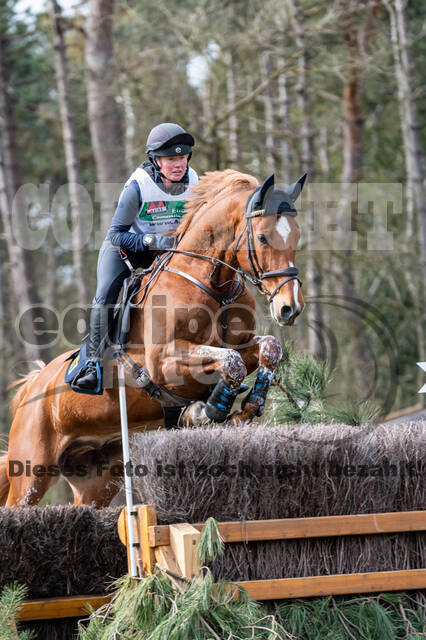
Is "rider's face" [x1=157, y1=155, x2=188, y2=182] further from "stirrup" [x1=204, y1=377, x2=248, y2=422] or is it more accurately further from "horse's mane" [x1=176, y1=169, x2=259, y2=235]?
"stirrup" [x1=204, y1=377, x2=248, y2=422]

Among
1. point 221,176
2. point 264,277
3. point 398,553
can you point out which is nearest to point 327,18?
point 221,176

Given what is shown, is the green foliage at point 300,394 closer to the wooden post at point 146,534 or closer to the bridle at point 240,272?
the bridle at point 240,272

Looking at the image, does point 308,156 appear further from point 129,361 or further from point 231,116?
point 129,361

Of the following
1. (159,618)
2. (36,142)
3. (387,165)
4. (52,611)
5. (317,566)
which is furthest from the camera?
(36,142)

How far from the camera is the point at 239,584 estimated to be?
341 cm

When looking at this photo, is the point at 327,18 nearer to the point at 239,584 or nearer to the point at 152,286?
the point at 152,286

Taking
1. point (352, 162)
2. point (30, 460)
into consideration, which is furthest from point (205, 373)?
point (352, 162)

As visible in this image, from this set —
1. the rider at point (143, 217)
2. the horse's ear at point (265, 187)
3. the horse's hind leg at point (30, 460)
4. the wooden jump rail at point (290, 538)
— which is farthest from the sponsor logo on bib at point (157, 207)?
the wooden jump rail at point (290, 538)

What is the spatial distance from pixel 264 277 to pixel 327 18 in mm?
8502

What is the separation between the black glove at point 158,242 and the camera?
4695 millimetres

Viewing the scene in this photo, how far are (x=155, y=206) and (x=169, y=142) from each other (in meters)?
0.40

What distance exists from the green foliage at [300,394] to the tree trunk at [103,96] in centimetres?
674

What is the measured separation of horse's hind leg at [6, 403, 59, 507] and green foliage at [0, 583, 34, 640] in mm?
1709

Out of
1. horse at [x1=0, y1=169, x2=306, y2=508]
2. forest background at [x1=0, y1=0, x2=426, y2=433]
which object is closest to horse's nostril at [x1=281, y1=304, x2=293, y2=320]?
horse at [x1=0, y1=169, x2=306, y2=508]
